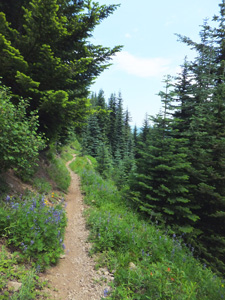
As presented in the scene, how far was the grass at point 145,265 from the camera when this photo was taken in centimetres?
339

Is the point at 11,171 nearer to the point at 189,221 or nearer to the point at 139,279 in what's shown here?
the point at 139,279

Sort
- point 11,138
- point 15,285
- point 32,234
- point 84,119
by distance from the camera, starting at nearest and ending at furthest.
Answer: point 15,285, point 32,234, point 11,138, point 84,119

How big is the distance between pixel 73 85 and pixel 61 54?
1453 mm

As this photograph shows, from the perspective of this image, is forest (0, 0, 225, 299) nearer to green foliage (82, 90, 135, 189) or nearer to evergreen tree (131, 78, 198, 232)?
evergreen tree (131, 78, 198, 232)

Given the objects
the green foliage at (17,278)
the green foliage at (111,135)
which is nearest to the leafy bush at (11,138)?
the green foliage at (17,278)

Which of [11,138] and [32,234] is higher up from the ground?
[11,138]

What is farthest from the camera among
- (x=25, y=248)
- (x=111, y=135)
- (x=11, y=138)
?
(x=111, y=135)

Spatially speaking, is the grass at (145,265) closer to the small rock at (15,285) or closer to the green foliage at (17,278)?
the green foliage at (17,278)

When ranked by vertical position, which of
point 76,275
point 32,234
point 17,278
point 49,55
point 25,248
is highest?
point 49,55

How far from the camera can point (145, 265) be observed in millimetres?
4332

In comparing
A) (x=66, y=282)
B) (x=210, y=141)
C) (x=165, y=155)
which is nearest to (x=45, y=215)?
(x=66, y=282)

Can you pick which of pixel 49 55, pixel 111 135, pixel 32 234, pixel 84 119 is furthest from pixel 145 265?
pixel 111 135

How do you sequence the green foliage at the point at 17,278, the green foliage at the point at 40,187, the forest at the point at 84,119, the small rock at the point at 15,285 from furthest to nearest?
the green foliage at the point at 40,187 < the forest at the point at 84,119 < the small rock at the point at 15,285 < the green foliage at the point at 17,278

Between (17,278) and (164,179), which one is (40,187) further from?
(164,179)
